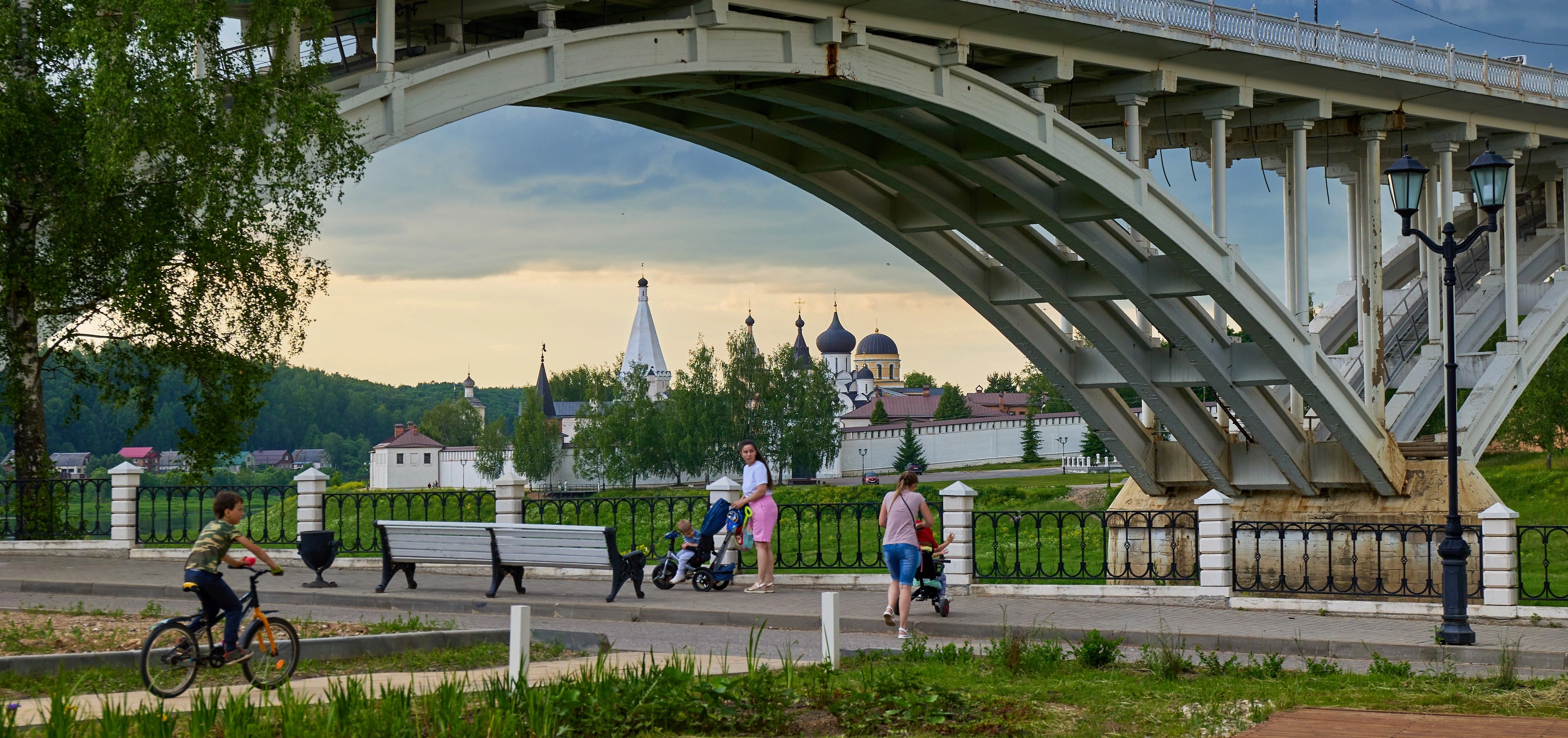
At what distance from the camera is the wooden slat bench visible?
15.1m

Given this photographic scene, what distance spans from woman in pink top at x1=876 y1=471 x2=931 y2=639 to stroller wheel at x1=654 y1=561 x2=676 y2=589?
3.61 m

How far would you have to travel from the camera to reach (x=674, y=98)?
19.5m

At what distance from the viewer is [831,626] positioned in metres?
9.27

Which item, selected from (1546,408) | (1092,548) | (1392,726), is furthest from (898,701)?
(1546,408)

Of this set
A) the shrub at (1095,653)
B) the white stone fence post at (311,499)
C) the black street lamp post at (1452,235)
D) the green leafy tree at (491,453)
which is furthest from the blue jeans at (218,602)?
the green leafy tree at (491,453)

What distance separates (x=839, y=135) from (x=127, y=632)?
13.3 meters

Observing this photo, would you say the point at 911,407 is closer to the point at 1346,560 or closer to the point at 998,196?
the point at 1346,560

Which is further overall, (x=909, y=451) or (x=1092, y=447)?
(x=909, y=451)

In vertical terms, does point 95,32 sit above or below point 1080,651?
above

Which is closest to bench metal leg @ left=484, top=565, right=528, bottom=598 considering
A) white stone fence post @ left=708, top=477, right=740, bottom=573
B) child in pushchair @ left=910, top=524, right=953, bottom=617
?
white stone fence post @ left=708, top=477, right=740, bottom=573

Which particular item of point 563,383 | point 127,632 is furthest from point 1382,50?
point 563,383

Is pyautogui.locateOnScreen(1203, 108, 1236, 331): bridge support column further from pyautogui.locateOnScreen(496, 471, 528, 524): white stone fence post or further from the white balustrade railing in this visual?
pyautogui.locateOnScreen(496, 471, 528, 524): white stone fence post

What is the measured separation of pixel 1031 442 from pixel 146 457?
6086 centimetres

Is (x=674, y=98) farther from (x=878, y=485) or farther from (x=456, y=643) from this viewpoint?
(x=878, y=485)
